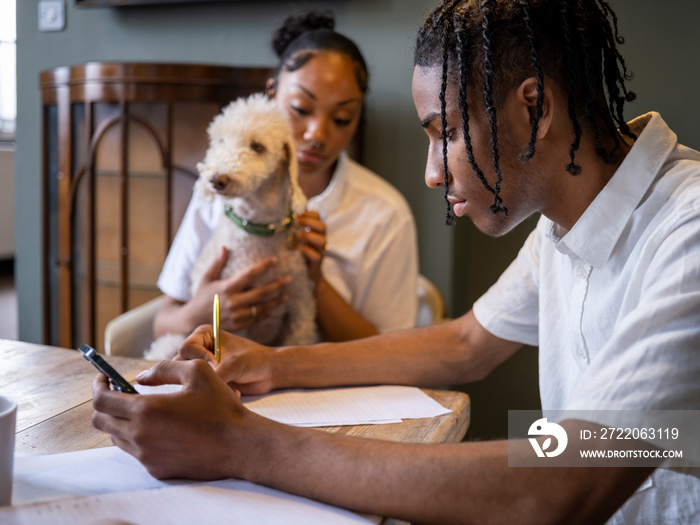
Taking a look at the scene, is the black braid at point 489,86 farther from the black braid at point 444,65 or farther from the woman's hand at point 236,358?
the woman's hand at point 236,358

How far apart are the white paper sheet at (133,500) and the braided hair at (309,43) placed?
1112mm

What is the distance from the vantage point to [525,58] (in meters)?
0.73

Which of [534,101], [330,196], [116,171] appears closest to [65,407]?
[534,101]

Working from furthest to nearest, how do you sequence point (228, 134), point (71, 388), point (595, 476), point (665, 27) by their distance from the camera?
1. point (665, 27)
2. point (228, 134)
3. point (71, 388)
4. point (595, 476)

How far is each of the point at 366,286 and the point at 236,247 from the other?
45cm

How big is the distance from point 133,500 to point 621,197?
60cm

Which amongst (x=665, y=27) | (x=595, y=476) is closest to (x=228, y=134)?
(x=595, y=476)

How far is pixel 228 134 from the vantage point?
4.21 ft

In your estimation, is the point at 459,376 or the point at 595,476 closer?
the point at 595,476

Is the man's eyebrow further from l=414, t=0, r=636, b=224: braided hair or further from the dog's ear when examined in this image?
the dog's ear

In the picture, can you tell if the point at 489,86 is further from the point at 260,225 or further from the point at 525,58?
the point at 260,225

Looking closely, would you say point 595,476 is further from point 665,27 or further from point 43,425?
point 665,27

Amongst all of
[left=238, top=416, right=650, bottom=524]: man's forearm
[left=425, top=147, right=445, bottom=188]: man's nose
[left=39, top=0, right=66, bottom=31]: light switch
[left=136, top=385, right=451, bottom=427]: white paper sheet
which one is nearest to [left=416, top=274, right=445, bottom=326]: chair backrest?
[left=136, top=385, right=451, bottom=427]: white paper sheet

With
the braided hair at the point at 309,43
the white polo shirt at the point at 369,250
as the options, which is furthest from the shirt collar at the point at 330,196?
the braided hair at the point at 309,43
